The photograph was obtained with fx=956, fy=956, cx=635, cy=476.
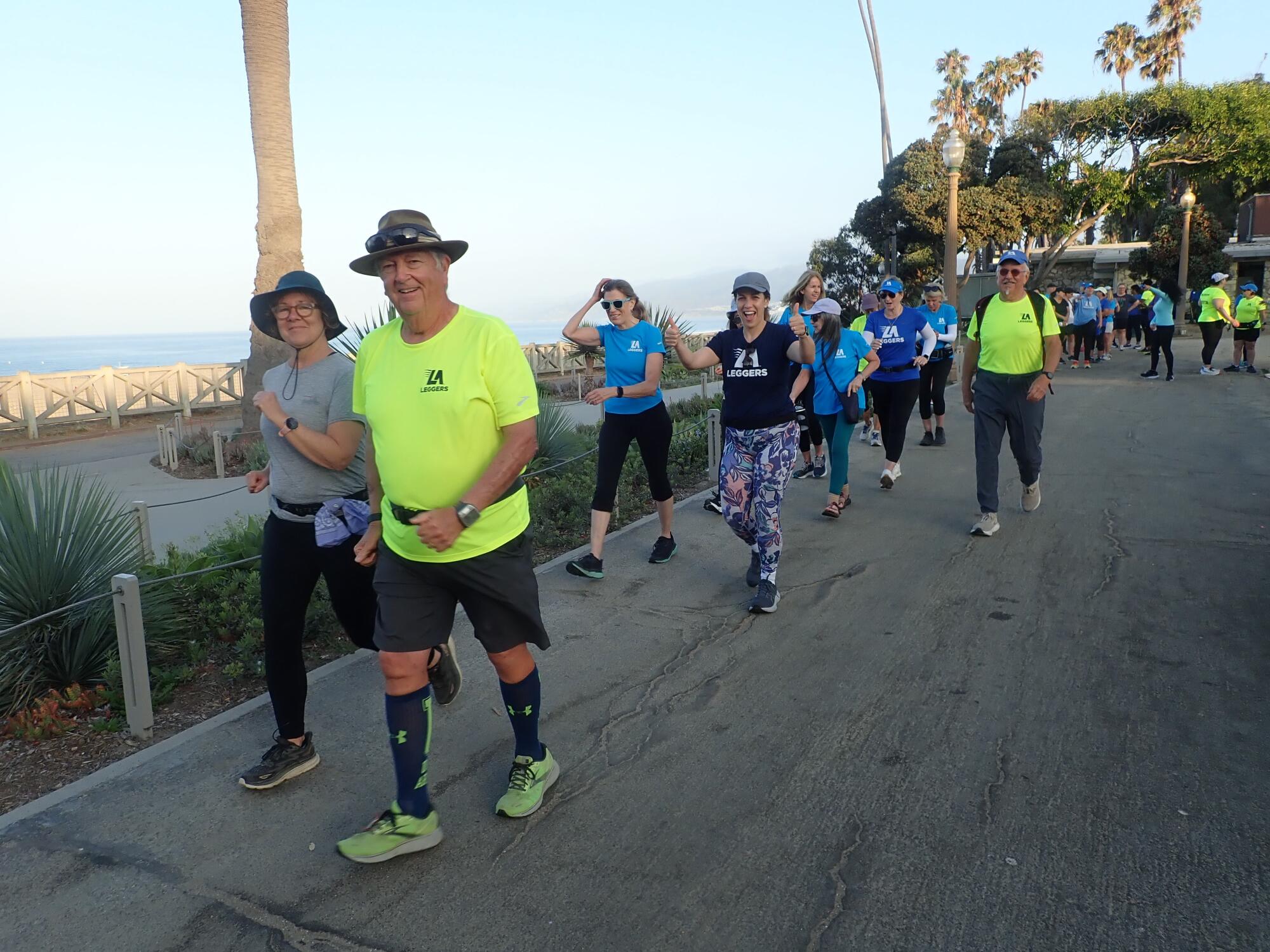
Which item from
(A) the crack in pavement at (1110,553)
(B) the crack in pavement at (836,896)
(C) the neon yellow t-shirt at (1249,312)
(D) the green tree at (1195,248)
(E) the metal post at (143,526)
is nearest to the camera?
(B) the crack in pavement at (836,896)

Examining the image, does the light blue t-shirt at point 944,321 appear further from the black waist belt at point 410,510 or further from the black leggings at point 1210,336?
the black leggings at point 1210,336

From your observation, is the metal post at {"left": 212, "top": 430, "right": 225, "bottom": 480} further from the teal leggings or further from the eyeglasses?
the eyeglasses

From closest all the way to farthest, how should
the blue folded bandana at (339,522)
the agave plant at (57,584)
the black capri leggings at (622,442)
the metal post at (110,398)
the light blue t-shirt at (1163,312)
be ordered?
the blue folded bandana at (339,522) < the agave plant at (57,584) < the black capri leggings at (622,442) < the light blue t-shirt at (1163,312) < the metal post at (110,398)

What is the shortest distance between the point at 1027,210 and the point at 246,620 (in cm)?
3420

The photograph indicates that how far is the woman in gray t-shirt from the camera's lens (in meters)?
3.59

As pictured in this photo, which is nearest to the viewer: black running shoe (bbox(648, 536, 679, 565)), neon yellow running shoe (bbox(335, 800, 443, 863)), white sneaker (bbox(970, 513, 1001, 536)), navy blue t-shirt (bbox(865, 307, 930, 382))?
neon yellow running shoe (bbox(335, 800, 443, 863))

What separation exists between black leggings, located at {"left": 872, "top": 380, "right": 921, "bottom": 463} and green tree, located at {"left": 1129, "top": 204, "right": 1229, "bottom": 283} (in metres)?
33.8

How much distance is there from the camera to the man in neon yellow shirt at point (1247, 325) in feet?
58.7

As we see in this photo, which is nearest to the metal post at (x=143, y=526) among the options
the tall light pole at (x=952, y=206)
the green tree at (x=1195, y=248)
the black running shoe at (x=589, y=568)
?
the black running shoe at (x=589, y=568)

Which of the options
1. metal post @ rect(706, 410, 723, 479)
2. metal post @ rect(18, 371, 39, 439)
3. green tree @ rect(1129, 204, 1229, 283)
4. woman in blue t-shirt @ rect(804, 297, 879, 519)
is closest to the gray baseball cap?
woman in blue t-shirt @ rect(804, 297, 879, 519)

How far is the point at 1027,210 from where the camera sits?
33.9 m

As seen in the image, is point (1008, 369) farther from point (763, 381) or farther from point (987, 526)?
point (763, 381)

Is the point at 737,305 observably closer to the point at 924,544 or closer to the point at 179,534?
the point at 924,544

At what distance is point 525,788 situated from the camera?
3385 mm
